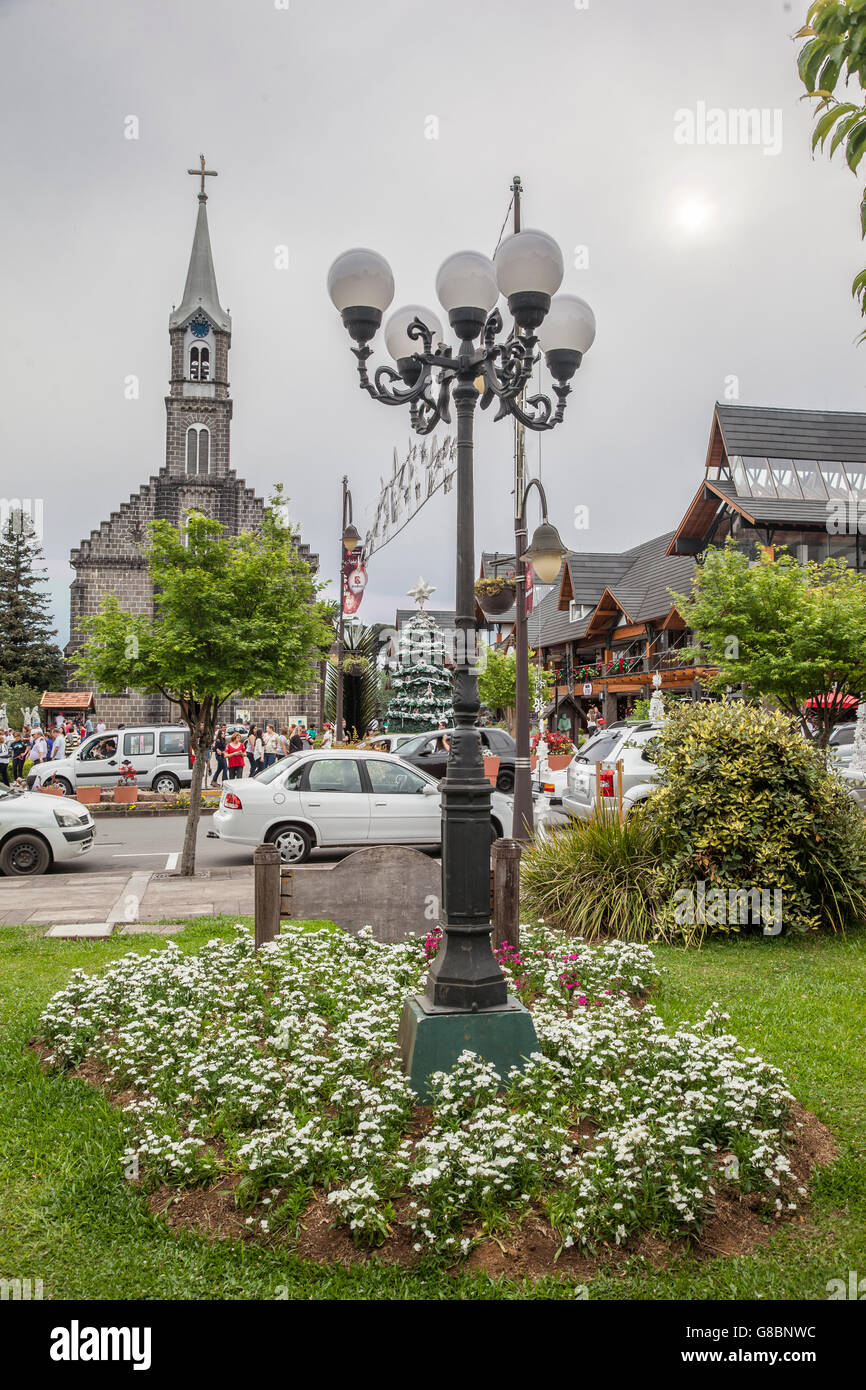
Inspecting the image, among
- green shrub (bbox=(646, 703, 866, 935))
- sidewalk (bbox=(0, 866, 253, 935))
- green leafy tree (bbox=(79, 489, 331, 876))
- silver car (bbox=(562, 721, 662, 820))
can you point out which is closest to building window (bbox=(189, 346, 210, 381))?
silver car (bbox=(562, 721, 662, 820))

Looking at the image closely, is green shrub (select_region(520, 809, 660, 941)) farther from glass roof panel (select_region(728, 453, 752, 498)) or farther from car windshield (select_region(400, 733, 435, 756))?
glass roof panel (select_region(728, 453, 752, 498))

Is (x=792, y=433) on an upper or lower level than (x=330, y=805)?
upper

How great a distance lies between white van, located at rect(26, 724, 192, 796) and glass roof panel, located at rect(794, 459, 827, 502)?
73.7ft

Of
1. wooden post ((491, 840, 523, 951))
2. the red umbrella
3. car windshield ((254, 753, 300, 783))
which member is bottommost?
wooden post ((491, 840, 523, 951))

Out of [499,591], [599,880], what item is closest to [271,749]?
[499,591]

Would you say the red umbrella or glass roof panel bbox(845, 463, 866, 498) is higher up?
glass roof panel bbox(845, 463, 866, 498)

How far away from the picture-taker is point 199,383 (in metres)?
46.4

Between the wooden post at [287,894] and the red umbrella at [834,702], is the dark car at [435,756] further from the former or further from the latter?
the wooden post at [287,894]

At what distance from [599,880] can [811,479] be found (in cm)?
2895

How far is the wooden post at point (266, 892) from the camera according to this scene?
6.00m

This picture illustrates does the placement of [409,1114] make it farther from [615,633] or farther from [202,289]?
[202,289]

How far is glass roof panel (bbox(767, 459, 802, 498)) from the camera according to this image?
32000mm

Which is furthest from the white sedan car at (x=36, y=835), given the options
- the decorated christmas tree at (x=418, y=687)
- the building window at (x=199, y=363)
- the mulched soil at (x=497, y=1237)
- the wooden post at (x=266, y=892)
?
the building window at (x=199, y=363)
